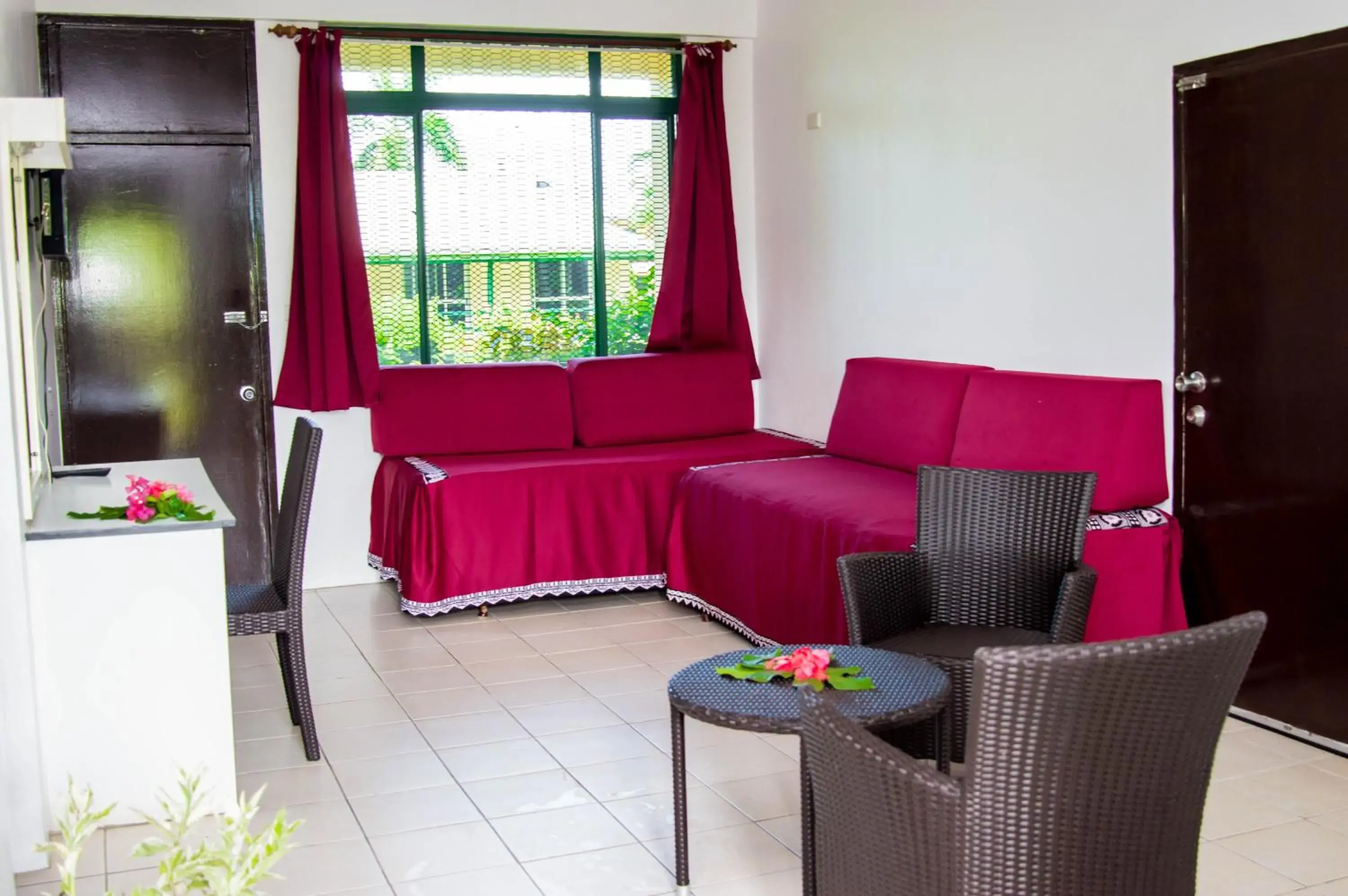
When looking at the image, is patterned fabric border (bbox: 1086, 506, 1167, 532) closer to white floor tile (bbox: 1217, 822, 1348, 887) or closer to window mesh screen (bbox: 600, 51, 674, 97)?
white floor tile (bbox: 1217, 822, 1348, 887)

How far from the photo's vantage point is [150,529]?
320cm

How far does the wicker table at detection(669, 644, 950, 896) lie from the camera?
2.53m

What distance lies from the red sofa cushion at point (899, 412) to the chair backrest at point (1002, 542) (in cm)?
101

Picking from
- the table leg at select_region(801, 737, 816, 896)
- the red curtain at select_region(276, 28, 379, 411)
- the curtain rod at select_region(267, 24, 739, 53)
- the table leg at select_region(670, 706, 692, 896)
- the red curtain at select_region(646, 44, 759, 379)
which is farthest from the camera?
the red curtain at select_region(646, 44, 759, 379)

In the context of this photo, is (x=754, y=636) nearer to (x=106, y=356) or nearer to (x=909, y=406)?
(x=909, y=406)

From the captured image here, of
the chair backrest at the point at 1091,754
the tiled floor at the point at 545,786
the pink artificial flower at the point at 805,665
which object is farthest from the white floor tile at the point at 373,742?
the chair backrest at the point at 1091,754

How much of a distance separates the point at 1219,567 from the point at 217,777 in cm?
276

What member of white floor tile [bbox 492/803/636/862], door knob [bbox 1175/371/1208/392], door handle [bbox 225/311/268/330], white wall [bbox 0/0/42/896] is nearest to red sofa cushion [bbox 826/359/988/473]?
door knob [bbox 1175/371/1208/392]

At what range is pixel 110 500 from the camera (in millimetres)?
3658

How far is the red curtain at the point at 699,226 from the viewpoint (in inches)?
249

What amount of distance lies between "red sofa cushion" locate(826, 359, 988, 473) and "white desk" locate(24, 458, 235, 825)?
2368 mm

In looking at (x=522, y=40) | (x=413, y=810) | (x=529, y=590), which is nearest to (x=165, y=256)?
(x=522, y=40)

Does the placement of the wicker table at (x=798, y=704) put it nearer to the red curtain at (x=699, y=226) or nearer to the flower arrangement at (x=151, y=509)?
the flower arrangement at (x=151, y=509)

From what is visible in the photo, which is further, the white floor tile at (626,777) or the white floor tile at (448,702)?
the white floor tile at (448,702)
